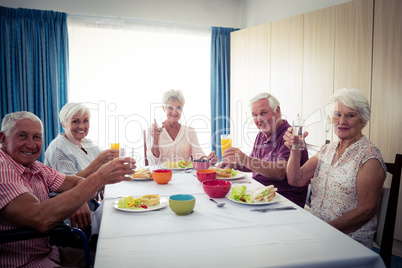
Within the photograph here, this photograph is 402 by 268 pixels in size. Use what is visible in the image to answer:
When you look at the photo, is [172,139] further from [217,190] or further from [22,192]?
[22,192]

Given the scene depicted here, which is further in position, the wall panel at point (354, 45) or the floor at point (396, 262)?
the wall panel at point (354, 45)

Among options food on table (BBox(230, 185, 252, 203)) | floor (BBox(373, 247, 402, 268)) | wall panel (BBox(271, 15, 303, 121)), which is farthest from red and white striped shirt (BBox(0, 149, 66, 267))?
wall panel (BBox(271, 15, 303, 121))

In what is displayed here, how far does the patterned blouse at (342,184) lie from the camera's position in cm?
146

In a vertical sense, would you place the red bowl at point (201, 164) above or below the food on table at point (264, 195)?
above

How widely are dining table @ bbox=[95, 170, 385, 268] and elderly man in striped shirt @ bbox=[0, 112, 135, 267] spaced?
0.17 m

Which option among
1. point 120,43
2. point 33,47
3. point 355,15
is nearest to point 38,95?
point 33,47

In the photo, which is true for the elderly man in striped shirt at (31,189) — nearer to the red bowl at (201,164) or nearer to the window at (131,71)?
the red bowl at (201,164)

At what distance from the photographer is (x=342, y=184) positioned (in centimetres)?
153

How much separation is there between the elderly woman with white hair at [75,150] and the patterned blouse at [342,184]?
4.12ft

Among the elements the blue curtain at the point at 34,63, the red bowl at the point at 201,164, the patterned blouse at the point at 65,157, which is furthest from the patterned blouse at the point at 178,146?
the blue curtain at the point at 34,63

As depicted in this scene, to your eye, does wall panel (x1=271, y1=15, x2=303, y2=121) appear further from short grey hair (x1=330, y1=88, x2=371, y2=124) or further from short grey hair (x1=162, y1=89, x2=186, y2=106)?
short grey hair (x1=330, y1=88, x2=371, y2=124)

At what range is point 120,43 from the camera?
417 centimetres

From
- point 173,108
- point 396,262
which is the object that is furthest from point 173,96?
point 396,262

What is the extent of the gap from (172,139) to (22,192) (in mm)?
1828
